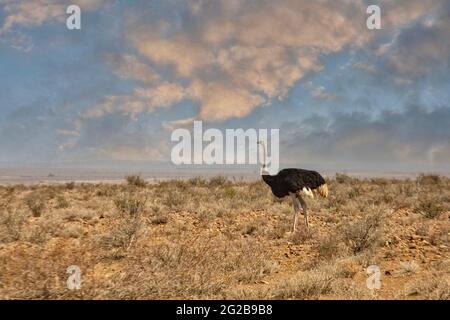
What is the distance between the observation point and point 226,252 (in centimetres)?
985

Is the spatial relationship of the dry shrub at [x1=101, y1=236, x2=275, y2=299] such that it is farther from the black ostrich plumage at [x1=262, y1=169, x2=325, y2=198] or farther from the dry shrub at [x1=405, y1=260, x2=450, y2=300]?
the black ostrich plumage at [x1=262, y1=169, x2=325, y2=198]

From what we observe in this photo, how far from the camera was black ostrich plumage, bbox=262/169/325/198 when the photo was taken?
507 inches

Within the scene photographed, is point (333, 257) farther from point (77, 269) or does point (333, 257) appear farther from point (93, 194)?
point (93, 194)

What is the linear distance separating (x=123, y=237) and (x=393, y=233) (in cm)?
691

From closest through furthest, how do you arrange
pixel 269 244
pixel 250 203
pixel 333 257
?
pixel 333 257 → pixel 269 244 → pixel 250 203

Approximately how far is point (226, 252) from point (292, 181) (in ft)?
12.3

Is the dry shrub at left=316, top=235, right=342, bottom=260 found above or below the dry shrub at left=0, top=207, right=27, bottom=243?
below

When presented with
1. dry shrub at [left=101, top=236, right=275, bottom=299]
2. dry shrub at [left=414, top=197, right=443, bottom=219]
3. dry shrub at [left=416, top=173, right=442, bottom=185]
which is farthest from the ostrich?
dry shrub at [left=416, top=173, right=442, bottom=185]

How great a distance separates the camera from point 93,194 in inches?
1002

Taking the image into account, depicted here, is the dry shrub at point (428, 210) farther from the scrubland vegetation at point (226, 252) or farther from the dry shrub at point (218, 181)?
the dry shrub at point (218, 181)

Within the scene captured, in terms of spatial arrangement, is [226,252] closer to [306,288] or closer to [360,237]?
[360,237]

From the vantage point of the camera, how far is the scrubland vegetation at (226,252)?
6.16 metres
